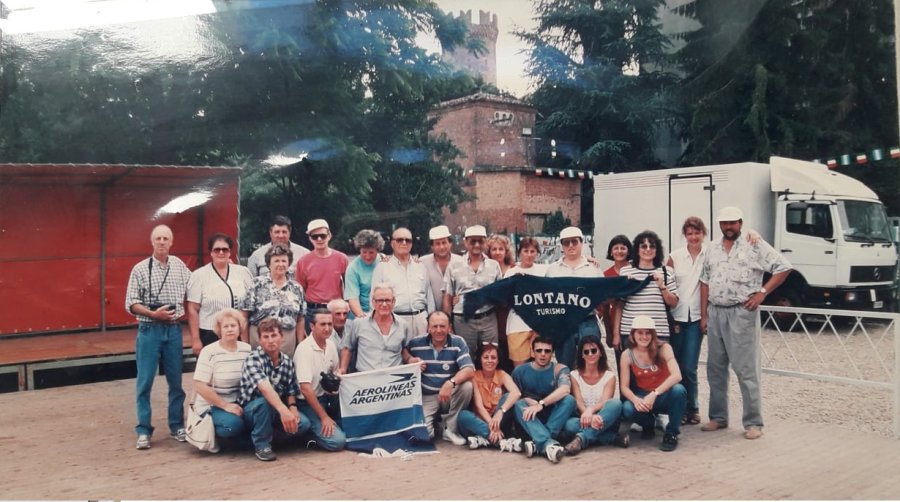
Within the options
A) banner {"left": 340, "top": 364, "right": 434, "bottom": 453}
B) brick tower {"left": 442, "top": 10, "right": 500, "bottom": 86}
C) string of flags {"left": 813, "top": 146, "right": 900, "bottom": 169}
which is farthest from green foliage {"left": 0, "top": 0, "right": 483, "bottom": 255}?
string of flags {"left": 813, "top": 146, "right": 900, "bottom": 169}

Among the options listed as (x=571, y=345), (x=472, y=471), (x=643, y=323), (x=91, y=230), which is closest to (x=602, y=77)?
(x=643, y=323)

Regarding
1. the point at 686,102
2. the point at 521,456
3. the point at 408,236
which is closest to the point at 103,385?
the point at 408,236

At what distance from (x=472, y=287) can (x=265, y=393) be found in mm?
1479

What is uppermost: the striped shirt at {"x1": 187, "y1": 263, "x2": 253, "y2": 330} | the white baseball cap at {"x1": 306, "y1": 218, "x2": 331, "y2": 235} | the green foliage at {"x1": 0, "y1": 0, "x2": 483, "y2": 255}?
the green foliage at {"x1": 0, "y1": 0, "x2": 483, "y2": 255}

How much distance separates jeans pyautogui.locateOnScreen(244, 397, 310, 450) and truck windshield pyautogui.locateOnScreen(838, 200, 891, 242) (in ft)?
12.9

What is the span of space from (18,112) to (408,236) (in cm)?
281

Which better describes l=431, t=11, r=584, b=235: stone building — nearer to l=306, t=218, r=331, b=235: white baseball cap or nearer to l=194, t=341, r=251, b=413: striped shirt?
l=306, t=218, r=331, b=235: white baseball cap

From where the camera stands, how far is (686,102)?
4.58 metres

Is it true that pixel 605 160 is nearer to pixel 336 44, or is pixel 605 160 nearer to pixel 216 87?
pixel 336 44

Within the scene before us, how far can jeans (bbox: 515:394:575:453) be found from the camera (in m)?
4.11

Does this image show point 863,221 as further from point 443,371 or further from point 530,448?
point 443,371

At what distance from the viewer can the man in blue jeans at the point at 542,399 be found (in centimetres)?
412

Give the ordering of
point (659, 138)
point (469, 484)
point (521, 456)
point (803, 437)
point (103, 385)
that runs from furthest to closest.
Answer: point (103, 385) → point (659, 138) → point (803, 437) → point (521, 456) → point (469, 484)

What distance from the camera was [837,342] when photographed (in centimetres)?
515
